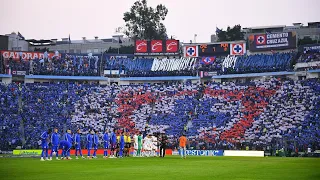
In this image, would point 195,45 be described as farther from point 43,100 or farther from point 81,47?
point 81,47

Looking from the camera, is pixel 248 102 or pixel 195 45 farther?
pixel 195 45

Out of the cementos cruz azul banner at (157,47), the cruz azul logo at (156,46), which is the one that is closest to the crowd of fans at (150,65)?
the cementos cruz azul banner at (157,47)

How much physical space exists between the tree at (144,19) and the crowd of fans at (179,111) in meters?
34.8

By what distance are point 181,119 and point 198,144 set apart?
387 inches

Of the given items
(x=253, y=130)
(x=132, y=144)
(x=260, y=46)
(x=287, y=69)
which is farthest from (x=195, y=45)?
(x=132, y=144)

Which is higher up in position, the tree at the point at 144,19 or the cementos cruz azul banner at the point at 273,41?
the tree at the point at 144,19

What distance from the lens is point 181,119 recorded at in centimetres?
7750

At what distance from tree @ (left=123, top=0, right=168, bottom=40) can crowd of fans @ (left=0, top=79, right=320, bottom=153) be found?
3481cm

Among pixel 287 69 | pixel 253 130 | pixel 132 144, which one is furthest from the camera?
pixel 287 69

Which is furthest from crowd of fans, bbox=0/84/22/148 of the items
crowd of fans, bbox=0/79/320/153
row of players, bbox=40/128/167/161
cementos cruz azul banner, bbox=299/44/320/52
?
cementos cruz azul banner, bbox=299/44/320/52

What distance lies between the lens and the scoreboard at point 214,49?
9069 centimetres

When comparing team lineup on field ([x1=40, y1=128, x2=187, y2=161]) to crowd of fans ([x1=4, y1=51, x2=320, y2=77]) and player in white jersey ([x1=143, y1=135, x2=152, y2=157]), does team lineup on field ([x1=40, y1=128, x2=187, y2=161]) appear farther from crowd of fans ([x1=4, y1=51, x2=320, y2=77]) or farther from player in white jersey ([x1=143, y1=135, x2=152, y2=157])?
crowd of fans ([x1=4, y1=51, x2=320, y2=77])

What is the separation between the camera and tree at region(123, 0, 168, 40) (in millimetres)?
120500

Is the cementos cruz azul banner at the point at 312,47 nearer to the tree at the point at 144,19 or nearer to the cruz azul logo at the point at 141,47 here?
the cruz azul logo at the point at 141,47
